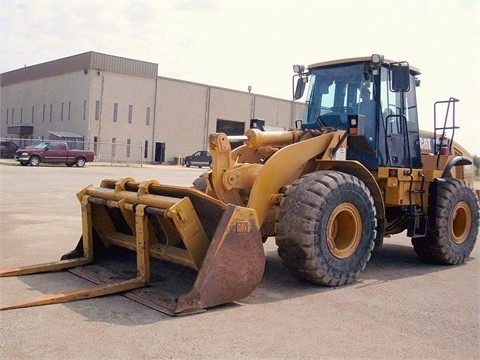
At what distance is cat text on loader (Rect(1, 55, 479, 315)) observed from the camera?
227 inches

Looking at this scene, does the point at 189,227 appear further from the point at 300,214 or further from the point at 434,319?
the point at 434,319

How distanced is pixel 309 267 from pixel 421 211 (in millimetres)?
2896

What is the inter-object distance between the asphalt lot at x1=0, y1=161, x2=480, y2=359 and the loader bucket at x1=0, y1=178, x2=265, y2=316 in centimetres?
18

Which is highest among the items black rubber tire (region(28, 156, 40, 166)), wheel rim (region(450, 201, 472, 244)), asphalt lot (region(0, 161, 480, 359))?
wheel rim (region(450, 201, 472, 244))

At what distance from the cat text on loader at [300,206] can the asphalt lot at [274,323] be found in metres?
0.25

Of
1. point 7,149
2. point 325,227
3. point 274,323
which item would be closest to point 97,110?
point 7,149

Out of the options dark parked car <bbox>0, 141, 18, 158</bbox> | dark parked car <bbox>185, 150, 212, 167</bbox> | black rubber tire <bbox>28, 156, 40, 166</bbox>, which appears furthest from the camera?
dark parked car <bbox>185, 150, 212, 167</bbox>

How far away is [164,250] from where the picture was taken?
20.7ft

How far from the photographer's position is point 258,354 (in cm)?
447

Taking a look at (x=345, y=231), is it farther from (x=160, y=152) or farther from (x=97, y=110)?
(x=160, y=152)

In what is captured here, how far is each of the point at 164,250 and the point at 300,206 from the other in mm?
1612

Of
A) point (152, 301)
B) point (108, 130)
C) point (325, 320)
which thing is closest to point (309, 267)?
point (325, 320)

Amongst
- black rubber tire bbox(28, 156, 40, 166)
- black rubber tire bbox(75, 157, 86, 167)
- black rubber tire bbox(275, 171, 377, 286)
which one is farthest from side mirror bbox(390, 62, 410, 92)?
black rubber tire bbox(75, 157, 86, 167)

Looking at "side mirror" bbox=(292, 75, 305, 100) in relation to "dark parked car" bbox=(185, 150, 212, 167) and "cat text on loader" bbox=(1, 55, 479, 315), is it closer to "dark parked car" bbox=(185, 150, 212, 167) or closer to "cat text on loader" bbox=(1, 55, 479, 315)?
"cat text on loader" bbox=(1, 55, 479, 315)
